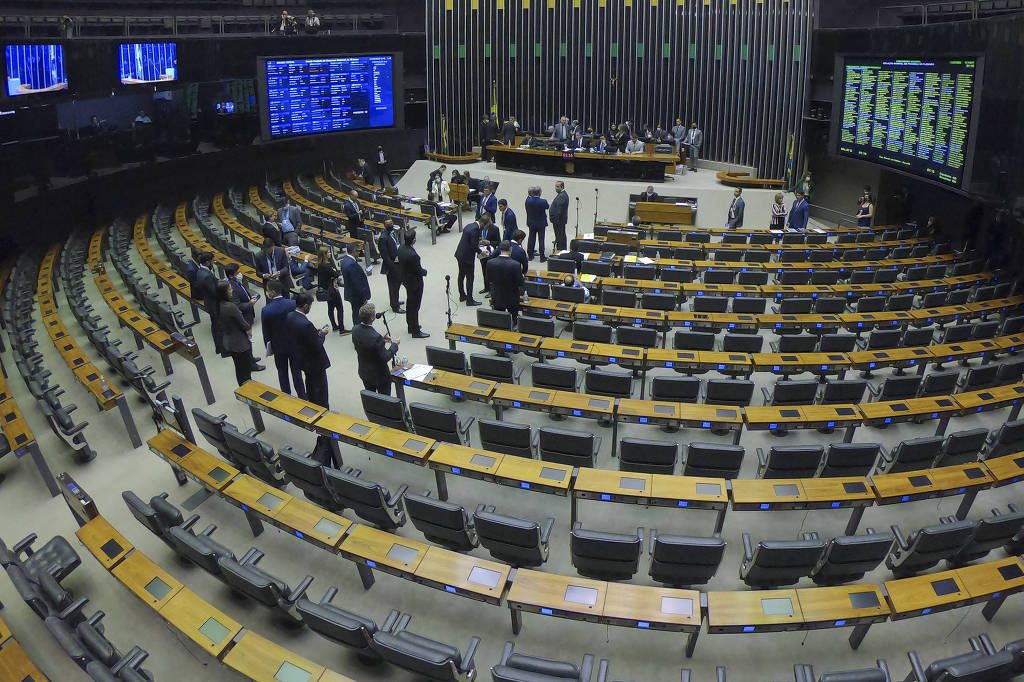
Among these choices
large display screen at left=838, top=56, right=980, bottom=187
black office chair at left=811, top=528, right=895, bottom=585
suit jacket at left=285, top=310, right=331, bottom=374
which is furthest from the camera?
large display screen at left=838, top=56, right=980, bottom=187

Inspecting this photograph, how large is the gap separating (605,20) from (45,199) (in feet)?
47.6

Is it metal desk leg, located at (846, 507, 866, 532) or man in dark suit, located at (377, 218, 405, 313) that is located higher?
man in dark suit, located at (377, 218, 405, 313)

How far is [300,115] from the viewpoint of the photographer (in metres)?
16.1

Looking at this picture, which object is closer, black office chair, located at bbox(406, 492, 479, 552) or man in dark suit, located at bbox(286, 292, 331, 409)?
black office chair, located at bbox(406, 492, 479, 552)

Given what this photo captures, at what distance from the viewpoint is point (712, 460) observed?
541cm

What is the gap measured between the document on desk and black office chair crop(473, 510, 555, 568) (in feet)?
6.74

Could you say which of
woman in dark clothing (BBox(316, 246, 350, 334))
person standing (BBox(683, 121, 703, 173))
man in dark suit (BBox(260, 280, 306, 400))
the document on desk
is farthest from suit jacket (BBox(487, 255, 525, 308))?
person standing (BBox(683, 121, 703, 173))

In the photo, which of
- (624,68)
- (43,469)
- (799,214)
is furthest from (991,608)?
(624,68)

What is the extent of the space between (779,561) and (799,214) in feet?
31.7

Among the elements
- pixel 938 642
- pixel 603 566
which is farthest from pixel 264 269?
pixel 938 642

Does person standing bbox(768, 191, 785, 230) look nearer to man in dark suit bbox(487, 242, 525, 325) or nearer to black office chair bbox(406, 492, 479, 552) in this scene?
man in dark suit bbox(487, 242, 525, 325)

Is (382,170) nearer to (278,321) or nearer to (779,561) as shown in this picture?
(278,321)

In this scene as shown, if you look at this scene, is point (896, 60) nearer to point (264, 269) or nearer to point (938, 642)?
point (938, 642)

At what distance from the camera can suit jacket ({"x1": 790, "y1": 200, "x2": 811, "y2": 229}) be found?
12242 millimetres
